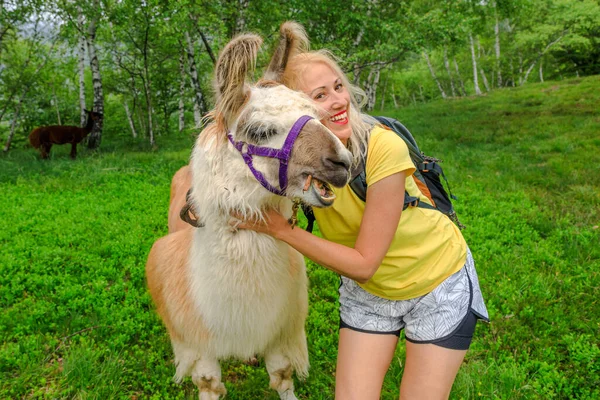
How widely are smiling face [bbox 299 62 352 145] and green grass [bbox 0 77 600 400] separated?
182cm

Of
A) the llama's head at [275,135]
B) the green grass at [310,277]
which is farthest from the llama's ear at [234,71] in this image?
the green grass at [310,277]

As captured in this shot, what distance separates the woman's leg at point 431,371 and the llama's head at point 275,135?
0.86 m

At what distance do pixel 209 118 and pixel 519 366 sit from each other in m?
2.59

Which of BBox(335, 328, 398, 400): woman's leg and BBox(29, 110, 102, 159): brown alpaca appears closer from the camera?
BBox(335, 328, 398, 400): woman's leg

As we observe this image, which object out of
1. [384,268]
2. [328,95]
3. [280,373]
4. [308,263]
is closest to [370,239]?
[384,268]

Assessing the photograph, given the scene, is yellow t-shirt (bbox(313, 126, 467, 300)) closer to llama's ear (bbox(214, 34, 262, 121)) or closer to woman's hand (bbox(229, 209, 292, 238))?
woman's hand (bbox(229, 209, 292, 238))

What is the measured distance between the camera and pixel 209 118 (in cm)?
181

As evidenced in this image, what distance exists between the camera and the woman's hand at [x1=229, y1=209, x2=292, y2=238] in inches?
65.9

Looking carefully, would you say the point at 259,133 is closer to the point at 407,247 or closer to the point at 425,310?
the point at 407,247

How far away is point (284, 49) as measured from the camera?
1867mm

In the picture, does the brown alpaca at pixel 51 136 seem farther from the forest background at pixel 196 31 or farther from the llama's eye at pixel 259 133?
the llama's eye at pixel 259 133

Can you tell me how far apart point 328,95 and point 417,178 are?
2.03ft

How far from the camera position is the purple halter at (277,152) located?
59.7 inches

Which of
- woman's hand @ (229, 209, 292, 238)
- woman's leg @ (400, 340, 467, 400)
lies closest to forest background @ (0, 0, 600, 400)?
woman's hand @ (229, 209, 292, 238)
